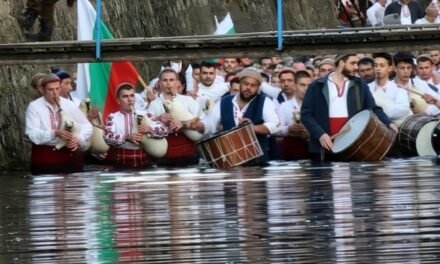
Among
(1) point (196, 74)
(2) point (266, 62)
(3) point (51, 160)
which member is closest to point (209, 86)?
(1) point (196, 74)

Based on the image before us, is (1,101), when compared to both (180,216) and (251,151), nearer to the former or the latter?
(251,151)

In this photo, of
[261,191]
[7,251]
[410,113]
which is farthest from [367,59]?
[7,251]

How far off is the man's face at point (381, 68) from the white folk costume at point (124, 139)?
11.6ft

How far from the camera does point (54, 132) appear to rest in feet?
69.9

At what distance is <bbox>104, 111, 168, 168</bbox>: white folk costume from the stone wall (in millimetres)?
1984

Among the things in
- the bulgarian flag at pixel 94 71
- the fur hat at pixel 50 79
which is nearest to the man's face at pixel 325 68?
the bulgarian flag at pixel 94 71

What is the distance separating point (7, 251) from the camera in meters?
11.8

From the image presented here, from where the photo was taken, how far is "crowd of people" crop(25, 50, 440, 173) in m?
21.6

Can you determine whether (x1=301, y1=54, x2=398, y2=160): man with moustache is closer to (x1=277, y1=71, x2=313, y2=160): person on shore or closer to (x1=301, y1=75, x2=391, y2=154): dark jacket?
(x1=301, y1=75, x2=391, y2=154): dark jacket

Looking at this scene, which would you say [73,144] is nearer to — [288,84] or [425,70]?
[288,84]

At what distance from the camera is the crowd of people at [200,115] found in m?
21.6

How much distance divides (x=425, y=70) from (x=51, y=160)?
22.0 feet

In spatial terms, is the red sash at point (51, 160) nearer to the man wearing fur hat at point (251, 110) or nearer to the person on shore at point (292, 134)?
the man wearing fur hat at point (251, 110)

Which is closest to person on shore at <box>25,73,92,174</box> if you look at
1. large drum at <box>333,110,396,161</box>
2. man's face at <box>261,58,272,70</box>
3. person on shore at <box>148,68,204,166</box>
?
person on shore at <box>148,68,204,166</box>
